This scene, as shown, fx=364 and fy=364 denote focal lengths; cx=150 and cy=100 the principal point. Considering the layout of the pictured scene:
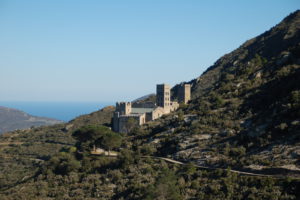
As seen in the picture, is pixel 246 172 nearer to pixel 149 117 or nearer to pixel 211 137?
pixel 211 137

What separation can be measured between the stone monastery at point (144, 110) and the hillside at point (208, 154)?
15.1 ft

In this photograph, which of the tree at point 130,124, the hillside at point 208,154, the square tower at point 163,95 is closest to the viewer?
the hillside at point 208,154

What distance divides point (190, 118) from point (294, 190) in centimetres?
2457

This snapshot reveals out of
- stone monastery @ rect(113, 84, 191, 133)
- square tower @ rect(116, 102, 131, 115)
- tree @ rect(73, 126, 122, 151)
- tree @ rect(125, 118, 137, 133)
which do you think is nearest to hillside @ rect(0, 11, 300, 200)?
tree @ rect(73, 126, 122, 151)

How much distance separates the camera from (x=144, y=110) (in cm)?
6894

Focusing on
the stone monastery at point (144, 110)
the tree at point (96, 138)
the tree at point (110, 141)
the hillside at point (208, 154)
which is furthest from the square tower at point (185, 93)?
the tree at point (110, 141)

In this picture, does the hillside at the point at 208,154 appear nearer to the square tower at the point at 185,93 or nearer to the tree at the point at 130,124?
the tree at the point at 130,124

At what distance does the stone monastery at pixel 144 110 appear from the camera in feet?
207

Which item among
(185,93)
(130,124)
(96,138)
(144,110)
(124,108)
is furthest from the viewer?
(185,93)

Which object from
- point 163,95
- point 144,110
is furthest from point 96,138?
point 163,95

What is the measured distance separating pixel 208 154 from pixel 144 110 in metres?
30.5

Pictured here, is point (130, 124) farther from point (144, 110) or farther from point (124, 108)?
point (144, 110)

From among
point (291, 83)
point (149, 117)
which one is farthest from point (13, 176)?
point (291, 83)

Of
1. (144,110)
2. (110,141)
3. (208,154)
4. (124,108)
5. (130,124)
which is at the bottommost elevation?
(208,154)
